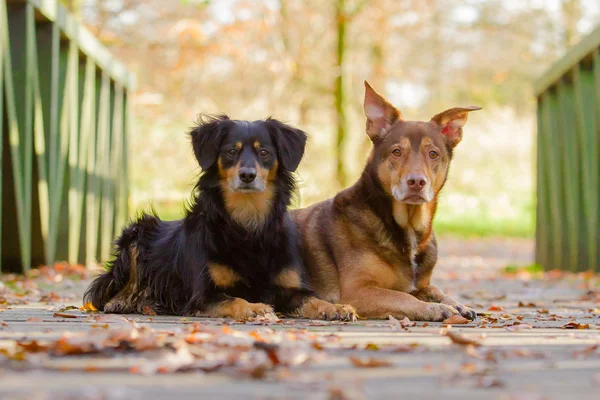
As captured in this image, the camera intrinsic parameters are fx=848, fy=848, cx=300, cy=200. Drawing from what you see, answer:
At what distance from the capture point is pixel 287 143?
17.9 ft

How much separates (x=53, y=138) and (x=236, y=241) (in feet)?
16.3

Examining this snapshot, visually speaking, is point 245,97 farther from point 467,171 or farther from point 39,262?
point 39,262

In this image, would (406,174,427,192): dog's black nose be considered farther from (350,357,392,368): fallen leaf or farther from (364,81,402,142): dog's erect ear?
(350,357,392,368): fallen leaf

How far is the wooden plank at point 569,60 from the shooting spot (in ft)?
31.3

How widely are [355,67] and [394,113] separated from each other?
16997mm

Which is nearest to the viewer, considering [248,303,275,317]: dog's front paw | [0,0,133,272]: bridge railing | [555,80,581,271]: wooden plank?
[248,303,275,317]: dog's front paw

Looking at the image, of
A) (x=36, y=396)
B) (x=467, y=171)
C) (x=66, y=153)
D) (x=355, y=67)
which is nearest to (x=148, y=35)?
(x=355, y=67)

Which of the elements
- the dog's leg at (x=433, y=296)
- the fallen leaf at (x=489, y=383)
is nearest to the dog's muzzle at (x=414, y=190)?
the dog's leg at (x=433, y=296)

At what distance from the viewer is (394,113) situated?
5762 millimetres

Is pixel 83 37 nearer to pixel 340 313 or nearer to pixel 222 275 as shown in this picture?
pixel 222 275

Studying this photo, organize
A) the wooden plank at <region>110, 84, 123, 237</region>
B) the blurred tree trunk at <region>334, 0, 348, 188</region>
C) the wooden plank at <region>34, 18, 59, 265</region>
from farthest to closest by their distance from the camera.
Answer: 1. the blurred tree trunk at <region>334, 0, 348, 188</region>
2. the wooden plank at <region>110, 84, 123, 237</region>
3. the wooden plank at <region>34, 18, 59, 265</region>

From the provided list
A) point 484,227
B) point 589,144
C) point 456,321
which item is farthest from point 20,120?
point 484,227

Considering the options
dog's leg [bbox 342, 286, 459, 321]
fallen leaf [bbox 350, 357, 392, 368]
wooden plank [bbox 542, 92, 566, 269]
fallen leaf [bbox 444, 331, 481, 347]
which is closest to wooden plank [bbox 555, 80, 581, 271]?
wooden plank [bbox 542, 92, 566, 269]

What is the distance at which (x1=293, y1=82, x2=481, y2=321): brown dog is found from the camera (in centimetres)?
538
